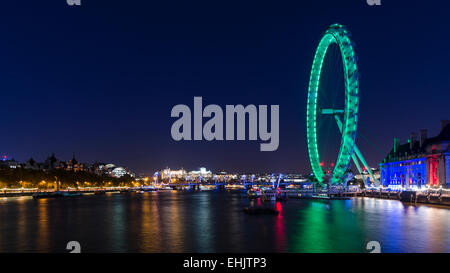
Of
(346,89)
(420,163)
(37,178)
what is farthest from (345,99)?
(37,178)

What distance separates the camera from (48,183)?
495ft

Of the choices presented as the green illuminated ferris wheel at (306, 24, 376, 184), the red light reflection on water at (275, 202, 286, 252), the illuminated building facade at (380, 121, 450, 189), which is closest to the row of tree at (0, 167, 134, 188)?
the green illuminated ferris wheel at (306, 24, 376, 184)

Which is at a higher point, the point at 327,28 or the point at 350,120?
the point at 327,28

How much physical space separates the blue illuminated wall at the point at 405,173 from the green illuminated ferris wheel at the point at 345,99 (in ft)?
91.9

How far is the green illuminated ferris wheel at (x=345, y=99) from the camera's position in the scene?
6391 cm

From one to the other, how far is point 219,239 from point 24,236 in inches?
555

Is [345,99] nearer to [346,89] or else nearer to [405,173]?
[346,89]

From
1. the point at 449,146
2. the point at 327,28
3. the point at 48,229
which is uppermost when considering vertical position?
the point at 327,28

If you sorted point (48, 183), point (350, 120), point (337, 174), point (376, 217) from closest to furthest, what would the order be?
1. point (376, 217)
2. point (350, 120)
3. point (337, 174)
4. point (48, 183)

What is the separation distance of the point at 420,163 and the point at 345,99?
3720 centimetres

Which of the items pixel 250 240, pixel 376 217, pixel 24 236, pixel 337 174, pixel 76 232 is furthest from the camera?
pixel 337 174
